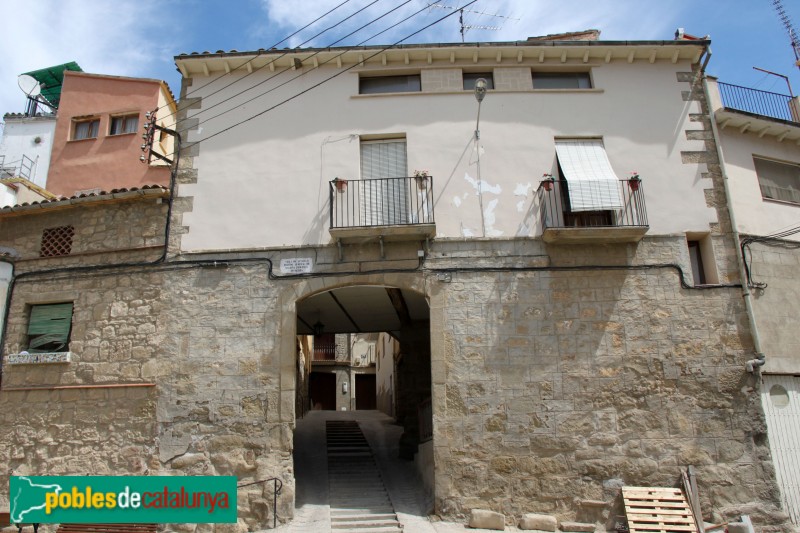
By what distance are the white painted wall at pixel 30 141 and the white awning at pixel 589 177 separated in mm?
16789

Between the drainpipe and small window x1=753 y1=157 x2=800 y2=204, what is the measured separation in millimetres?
1094

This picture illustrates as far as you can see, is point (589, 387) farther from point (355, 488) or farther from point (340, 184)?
point (340, 184)

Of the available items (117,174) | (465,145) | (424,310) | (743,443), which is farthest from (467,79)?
(117,174)

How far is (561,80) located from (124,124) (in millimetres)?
12433

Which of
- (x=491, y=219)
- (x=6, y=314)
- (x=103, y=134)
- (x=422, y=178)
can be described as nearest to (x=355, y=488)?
(x=491, y=219)

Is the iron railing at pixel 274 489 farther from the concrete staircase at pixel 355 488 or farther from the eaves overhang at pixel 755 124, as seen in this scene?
the eaves overhang at pixel 755 124

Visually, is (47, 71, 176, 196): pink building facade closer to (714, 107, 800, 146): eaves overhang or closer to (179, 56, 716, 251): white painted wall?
(179, 56, 716, 251): white painted wall

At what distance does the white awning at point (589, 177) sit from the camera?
10.1 meters

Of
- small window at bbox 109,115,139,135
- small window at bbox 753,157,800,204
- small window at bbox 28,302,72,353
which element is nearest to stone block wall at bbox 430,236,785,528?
small window at bbox 753,157,800,204

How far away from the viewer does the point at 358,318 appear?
46.1ft

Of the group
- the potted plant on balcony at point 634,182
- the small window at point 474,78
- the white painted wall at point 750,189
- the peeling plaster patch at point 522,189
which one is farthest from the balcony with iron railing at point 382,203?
the white painted wall at point 750,189

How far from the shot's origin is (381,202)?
10.6m

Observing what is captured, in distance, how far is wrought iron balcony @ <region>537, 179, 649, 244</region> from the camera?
32.8 feet

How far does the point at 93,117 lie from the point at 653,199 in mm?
15424
